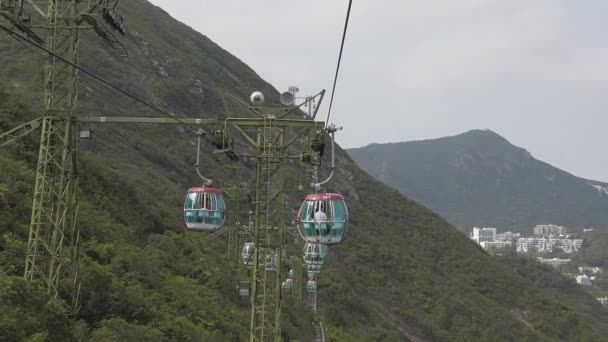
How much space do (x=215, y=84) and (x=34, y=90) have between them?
33.0 metres

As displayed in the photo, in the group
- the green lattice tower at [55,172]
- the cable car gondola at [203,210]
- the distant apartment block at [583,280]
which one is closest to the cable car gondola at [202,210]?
the cable car gondola at [203,210]

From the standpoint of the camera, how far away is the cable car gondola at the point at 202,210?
49.0ft

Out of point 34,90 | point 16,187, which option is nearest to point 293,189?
point 34,90

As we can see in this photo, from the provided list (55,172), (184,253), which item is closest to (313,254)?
(184,253)

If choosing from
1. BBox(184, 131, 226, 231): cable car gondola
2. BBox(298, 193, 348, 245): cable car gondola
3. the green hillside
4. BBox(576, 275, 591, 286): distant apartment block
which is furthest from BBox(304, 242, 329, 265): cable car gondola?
BBox(576, 275, 591, 286): distant apartment block

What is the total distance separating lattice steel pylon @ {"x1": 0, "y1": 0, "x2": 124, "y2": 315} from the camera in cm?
1308

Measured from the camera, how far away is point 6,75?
47.1m

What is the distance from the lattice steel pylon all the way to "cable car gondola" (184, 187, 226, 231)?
2410 mm

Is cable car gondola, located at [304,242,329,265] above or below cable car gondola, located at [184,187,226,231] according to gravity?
below

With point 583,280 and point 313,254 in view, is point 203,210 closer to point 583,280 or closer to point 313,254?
point 313,254

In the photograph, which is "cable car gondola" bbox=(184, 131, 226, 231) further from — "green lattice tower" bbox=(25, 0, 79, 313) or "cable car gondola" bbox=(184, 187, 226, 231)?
"green lattice tower" bbox=(25, 0, 79, 313)

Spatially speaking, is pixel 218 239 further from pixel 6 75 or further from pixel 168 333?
pixel 168 333

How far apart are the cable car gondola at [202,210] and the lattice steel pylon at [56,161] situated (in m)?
2.41

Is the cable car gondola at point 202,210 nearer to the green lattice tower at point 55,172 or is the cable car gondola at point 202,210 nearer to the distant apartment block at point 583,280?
the green lattice tower at point 55,172
